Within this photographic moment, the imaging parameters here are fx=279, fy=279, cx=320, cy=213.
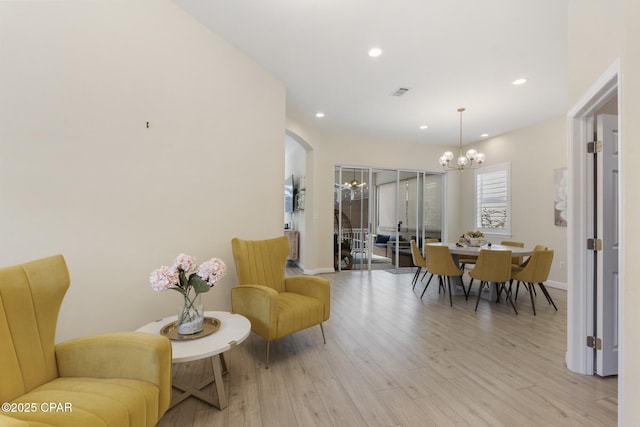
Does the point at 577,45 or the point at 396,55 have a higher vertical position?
the point at 396,55

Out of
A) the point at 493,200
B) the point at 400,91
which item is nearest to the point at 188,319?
the point at 400,91

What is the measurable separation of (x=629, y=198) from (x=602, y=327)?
1.40m

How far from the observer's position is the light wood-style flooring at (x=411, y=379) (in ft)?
5.67

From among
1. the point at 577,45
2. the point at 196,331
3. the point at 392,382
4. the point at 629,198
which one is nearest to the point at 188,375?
the point at 196,331

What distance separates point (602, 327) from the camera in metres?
2.15

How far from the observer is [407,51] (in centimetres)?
308

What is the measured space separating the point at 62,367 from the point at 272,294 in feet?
4.16

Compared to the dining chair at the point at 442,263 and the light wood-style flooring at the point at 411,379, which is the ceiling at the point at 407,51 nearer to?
the dining chair at the point at 442,263

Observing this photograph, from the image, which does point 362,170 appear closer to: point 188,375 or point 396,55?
point 396,55

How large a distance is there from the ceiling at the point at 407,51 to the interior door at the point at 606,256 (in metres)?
1.26

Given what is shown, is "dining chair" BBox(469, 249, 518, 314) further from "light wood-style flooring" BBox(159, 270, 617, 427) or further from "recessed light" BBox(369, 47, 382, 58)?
"recessed light" BBox(369, 47, 382, 58)

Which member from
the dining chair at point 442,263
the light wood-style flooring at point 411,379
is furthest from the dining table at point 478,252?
the light wood-style flooring at point 411,379

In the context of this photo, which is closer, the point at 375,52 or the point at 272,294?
the point at 272,294

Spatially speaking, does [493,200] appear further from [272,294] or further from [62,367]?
[62,367]
